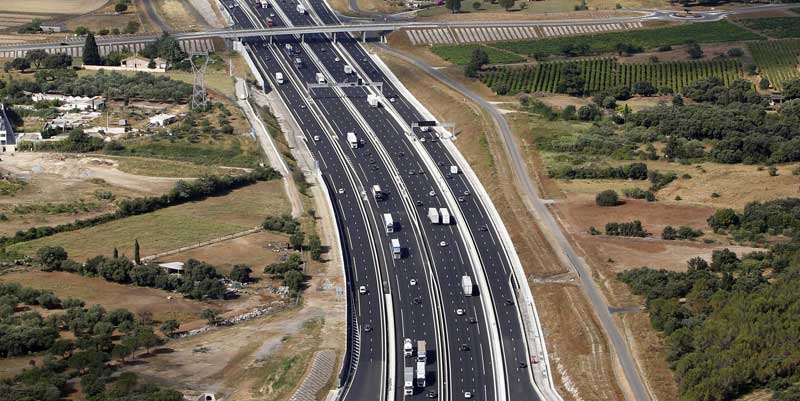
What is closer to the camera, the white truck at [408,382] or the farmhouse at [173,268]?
the white truck at [408,382]

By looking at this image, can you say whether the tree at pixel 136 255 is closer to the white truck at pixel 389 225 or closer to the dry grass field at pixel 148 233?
the dry grass field at pixel 148 233

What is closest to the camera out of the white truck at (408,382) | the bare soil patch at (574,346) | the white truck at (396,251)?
the white truck at (408,382)

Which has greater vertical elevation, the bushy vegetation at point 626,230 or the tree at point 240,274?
the tree at point 240,274

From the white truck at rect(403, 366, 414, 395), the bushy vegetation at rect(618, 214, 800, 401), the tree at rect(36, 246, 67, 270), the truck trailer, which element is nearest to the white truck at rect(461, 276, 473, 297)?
the truck trailer

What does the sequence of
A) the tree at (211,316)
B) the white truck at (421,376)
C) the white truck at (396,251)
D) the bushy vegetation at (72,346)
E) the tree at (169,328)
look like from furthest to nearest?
the white truck at (396,251) < the tree at (211,316) < the tree at (169,328) < the white truck at (421,376) < the bushy vegetation at (72,346)

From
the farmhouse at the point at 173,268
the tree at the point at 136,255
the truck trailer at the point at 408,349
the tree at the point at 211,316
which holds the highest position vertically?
the tree at the point at 136,255

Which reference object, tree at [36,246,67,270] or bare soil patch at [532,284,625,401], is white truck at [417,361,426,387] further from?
tree at [36,246,67,270]

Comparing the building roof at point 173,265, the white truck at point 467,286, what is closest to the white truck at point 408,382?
the white truck at point 467,286
